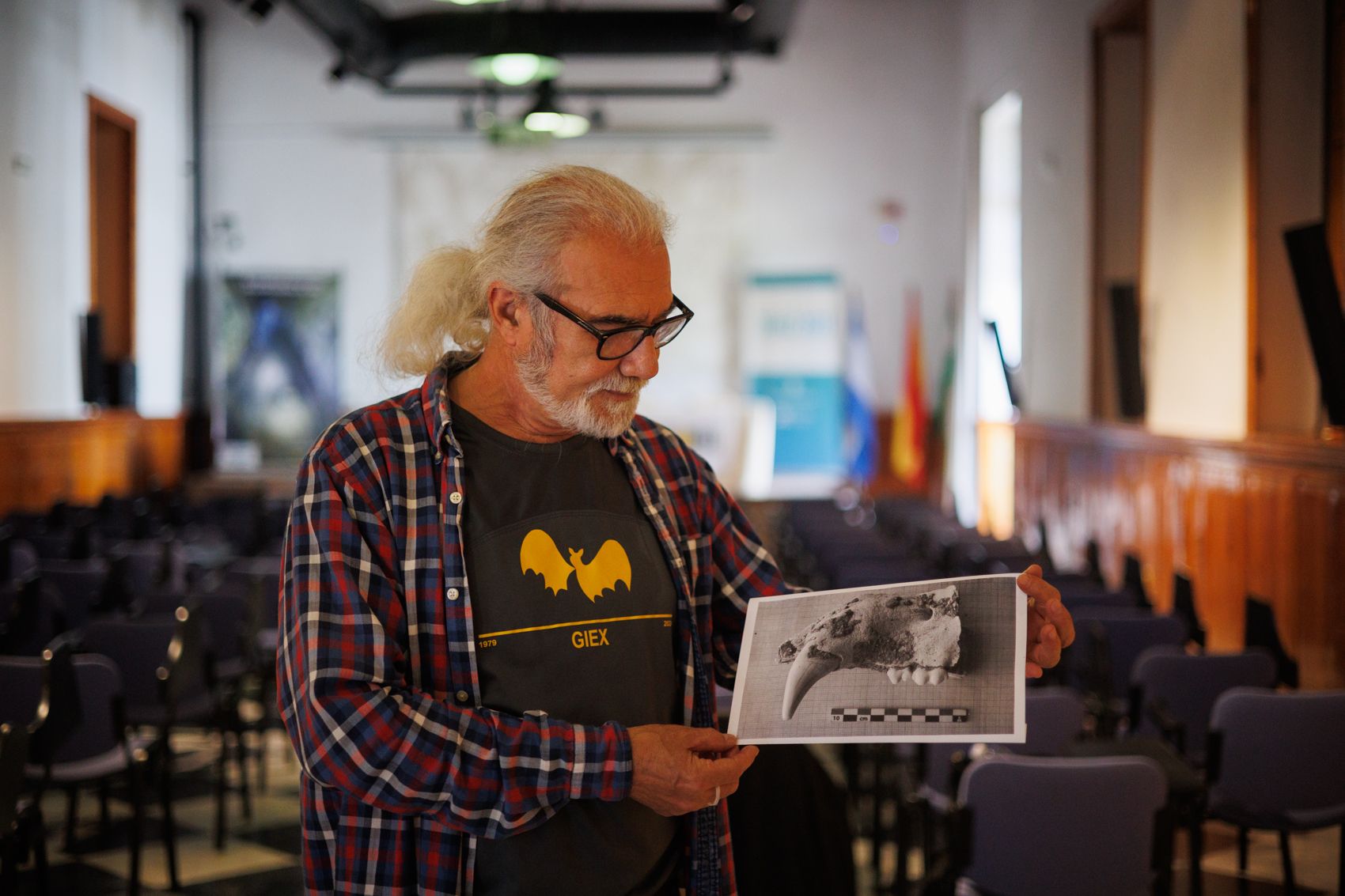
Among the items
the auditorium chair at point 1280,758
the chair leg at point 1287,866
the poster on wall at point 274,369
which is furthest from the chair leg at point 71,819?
the poster on wall at point 274,369

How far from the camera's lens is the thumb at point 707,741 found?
1.53 m

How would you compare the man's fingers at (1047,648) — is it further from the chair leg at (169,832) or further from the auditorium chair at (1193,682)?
the chair leg at (169,832)

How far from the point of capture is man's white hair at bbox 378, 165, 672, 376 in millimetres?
1625

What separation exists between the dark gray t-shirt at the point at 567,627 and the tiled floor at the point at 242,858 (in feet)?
8.72

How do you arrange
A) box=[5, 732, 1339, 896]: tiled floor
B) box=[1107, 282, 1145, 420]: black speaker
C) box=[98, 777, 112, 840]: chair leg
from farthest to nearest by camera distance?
1. box=[1107, 282, 1145, 420]: black speaker
2. box=[98, 777, 112, 840]: chair leg
3. box=[5, 732, 1339, 896]: tiled floor

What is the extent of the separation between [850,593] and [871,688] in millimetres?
136

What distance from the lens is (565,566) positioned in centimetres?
162

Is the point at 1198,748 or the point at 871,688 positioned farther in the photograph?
the point at 1198,748

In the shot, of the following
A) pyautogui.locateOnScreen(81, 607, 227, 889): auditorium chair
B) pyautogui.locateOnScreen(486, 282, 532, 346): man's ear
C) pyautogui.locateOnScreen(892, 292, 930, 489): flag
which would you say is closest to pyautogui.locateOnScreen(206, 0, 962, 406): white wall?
pyautogui.locateOnScreen(892, 292, 930, 489): flag

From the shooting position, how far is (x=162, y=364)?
15.5 m

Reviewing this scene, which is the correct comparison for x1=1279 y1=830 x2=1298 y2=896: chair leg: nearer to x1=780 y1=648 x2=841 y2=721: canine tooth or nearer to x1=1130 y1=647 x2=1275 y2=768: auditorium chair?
x1=1130 y1=647 x2=1275 y2=768: auditorium chair

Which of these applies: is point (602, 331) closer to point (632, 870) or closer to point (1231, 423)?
point (632, 870)

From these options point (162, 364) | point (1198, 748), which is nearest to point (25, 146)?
point (162, 364)

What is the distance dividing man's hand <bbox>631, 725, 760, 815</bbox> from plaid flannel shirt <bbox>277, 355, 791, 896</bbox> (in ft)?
0.09
